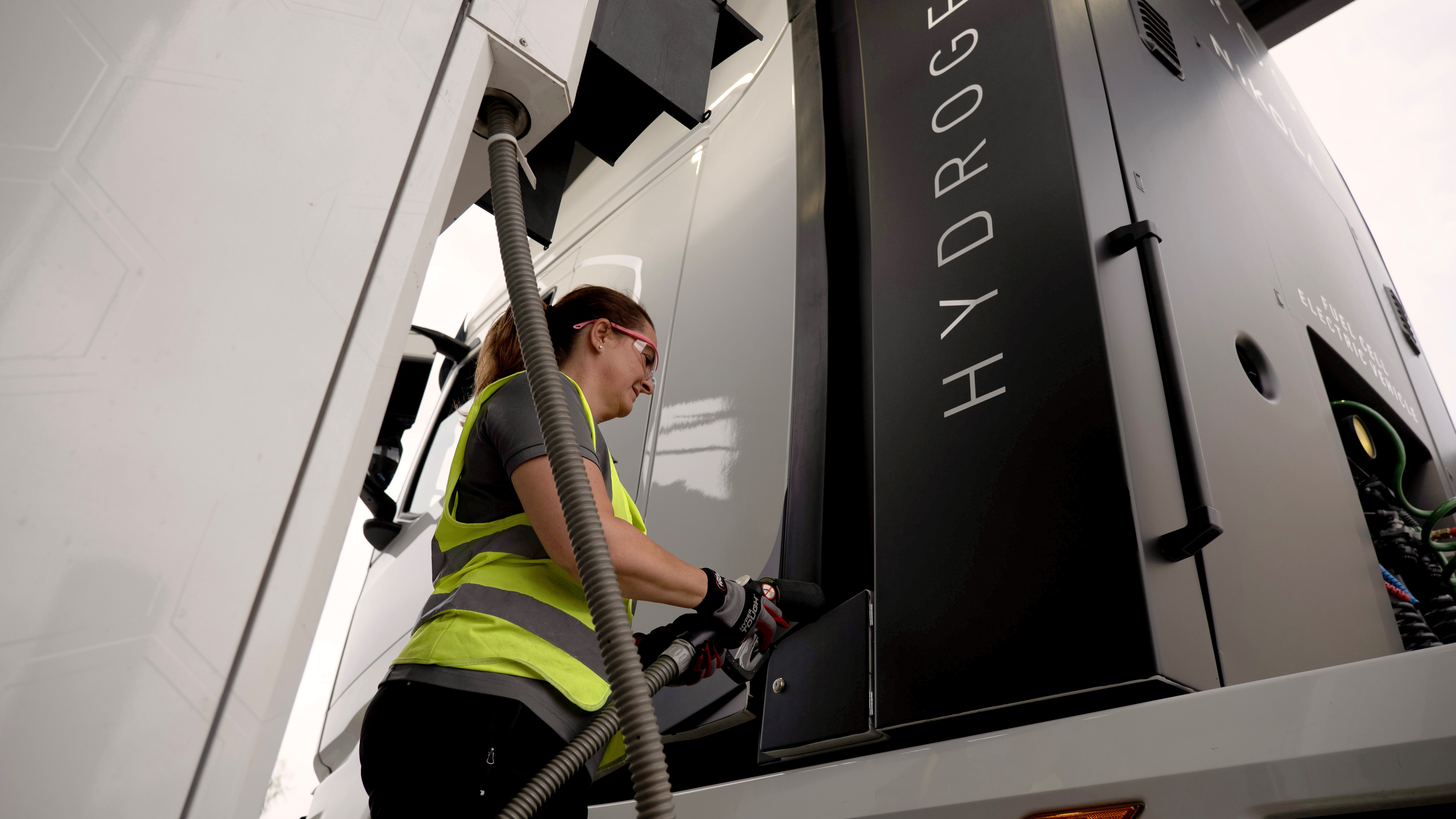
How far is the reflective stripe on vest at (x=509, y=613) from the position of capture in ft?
3.87

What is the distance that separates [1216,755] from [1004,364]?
0.57m

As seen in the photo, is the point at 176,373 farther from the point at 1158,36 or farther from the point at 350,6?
the point at 1158,36

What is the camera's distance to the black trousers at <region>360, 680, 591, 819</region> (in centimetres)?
112

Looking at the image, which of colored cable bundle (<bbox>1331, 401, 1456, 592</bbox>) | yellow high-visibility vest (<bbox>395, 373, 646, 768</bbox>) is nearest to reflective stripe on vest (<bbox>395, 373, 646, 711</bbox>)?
yellow high-visibility vest (<bbox>395, 373, 646, 768</bbox>)

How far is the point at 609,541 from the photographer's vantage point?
1.19m

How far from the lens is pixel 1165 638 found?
92 cm

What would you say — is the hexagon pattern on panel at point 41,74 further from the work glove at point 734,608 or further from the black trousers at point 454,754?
the work glove at point 734,608

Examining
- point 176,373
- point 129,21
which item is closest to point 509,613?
point 176,373

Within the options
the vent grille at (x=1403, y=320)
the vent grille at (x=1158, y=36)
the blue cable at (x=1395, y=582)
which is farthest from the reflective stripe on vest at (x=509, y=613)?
the vent grille at (x=1403, y=320)

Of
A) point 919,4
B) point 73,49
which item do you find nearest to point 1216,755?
point 73,49

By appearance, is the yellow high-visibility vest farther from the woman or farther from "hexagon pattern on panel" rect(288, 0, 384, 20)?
"hexagon pattern on panel" rect(288, 0, 384, 20)

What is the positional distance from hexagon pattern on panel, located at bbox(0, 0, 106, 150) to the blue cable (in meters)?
1.92

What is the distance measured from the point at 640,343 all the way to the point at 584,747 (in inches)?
33.7

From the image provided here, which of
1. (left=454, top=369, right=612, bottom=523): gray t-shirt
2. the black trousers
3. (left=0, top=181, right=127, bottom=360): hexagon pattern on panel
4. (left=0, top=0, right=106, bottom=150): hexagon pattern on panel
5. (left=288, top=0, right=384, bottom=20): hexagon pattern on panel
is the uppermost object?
(left=288, top=0, right=384, bottom=20): hexagon pattern on panel
